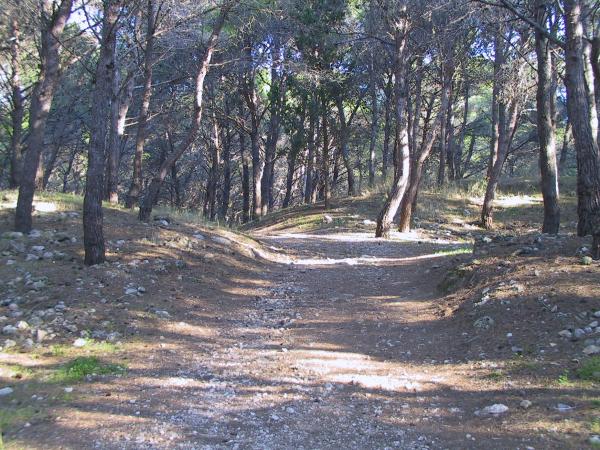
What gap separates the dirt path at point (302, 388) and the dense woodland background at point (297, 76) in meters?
2.67

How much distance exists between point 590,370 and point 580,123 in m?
4.11

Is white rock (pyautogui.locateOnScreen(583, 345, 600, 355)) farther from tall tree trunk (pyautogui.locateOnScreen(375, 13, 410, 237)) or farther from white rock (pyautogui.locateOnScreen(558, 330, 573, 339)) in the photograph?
tall tree trunk (pyautogui.locateOnScreen(375, 13, 410, 237))

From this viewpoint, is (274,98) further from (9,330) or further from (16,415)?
(16,415)

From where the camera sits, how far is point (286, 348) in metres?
6.40

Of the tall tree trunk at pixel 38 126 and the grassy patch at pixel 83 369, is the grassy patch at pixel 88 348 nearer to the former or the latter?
the grassy patch at pixel 83 369

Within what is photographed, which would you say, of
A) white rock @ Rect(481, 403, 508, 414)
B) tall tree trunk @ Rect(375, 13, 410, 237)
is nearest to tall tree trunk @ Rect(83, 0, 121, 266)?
white rock @ Rect(481, 403, 508, 414)

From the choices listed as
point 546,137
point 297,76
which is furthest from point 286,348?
point 297,76

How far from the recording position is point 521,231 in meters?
18.3

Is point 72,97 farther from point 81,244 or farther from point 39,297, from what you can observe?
point 39,297

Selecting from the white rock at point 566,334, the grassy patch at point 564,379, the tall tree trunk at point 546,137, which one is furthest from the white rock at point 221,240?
the grassy patch at point 564,379

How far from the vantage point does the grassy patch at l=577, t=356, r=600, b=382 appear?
4.47 meters

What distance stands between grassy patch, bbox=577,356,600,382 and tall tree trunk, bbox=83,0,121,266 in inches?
272

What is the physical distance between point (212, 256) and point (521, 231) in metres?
11.9

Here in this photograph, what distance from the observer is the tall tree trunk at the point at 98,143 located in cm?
839
